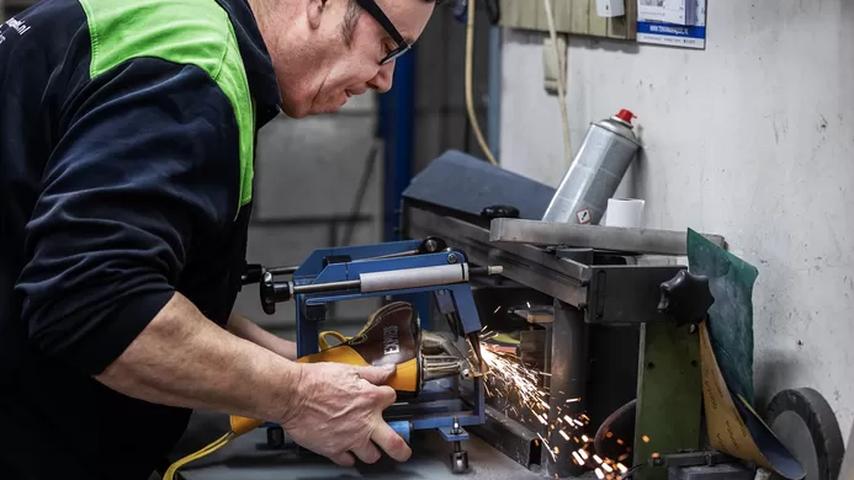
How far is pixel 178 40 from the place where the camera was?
1.27 meters

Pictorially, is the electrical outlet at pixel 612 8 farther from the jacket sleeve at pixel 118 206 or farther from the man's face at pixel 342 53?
the jacket sleeve at pixel 118 206

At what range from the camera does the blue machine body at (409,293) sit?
5.22ft

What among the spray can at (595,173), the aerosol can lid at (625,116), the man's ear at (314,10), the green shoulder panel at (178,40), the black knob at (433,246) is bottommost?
the black knob at (433,246)

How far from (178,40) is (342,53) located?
10.1 inches

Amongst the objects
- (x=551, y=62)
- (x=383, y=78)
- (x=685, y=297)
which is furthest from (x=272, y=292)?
(x=551, y=62)

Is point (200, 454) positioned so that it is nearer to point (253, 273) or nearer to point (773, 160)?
point (253, 273)

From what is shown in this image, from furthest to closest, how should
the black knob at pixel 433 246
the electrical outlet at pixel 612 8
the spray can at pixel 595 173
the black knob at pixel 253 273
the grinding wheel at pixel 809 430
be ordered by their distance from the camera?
the electrical outlet at pixel 612 8, the spray can at pixel 595 173, the black knob at pixel 253 273, the black knob at pixel 433 246, the grinding wheel at pixel 809 430

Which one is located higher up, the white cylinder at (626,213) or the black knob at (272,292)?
the white cylinder at (626,213)

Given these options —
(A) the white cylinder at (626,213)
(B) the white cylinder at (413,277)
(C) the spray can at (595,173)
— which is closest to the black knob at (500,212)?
(C) the spray can at (595,173)

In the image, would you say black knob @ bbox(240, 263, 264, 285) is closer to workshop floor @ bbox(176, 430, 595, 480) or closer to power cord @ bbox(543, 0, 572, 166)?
workshop floor @ bbox(176, 430, 595, 480)

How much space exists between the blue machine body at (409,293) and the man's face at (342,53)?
0.22 metres

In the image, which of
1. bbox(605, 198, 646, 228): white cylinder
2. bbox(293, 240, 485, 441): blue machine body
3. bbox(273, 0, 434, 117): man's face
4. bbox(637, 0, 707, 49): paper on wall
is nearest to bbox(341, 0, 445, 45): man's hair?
bbox(273, 0, 434, 117): man's face

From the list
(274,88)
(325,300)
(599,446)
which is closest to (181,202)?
(274,88)

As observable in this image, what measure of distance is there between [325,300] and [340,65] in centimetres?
32
